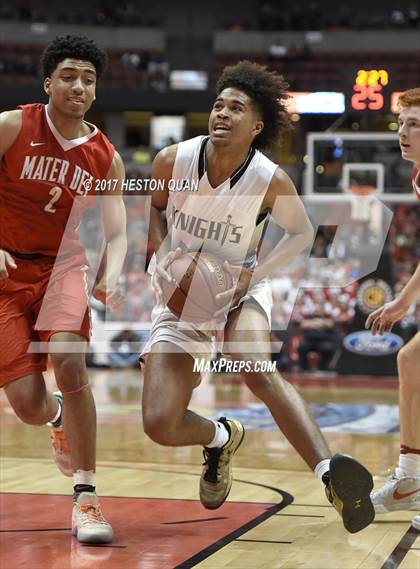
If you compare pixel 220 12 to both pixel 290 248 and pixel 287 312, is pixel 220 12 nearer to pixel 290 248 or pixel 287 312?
pixel 287 312

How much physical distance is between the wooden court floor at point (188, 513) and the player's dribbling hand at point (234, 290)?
107cm

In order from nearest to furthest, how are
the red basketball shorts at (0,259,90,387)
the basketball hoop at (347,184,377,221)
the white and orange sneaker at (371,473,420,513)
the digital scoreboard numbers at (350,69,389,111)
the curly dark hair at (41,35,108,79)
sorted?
the red basketball shorts at (0,259,90,387) → the curly dark hair at (41,35,108,79) → the white and orange sneaker at (371,473,420,513) → the digital scoreboard numbers at (350,69,389,111) → the basketball hoop at (347,184,377,221)

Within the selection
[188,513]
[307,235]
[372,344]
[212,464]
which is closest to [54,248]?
[307,235]

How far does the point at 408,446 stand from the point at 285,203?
1.45m

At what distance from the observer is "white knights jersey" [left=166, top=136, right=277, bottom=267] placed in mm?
4934

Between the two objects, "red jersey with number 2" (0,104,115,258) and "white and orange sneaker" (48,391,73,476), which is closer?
"red jersey with number 2" (0,104,115,258)

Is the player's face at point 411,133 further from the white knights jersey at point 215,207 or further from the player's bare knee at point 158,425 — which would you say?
the player's bare knee at point 158,425

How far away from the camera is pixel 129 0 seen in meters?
30.2

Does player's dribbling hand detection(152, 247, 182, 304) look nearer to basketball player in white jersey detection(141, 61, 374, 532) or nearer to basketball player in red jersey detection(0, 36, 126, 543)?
basketball player in white jersey detection(141, 61, 374, 532)

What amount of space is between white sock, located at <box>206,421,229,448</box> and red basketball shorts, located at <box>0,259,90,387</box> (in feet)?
2.78

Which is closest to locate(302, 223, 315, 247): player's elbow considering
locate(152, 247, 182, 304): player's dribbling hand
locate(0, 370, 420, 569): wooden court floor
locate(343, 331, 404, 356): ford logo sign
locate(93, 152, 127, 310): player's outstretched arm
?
locate(152, 247, 182, 304): player's dribbling hand

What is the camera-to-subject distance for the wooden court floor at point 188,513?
13.9ft

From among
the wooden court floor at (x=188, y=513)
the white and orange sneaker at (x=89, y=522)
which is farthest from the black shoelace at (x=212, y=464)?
the white and orange sneaker at (x=89, y=522)

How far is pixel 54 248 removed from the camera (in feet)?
15.9
